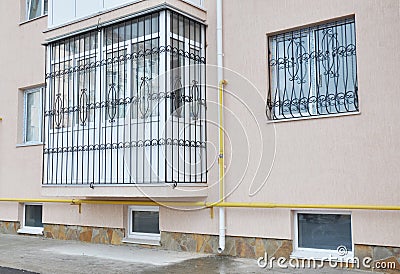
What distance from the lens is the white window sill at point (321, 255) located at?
19.7ft

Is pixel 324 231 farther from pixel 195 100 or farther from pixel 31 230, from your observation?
pixel 31 230

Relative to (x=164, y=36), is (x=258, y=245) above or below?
below

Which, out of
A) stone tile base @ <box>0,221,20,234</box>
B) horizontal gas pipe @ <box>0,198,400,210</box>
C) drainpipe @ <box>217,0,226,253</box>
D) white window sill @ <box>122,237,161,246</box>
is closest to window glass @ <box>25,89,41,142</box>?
horizontal gas pipe @ <box>0,198,400,210</box>

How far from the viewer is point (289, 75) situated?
6.78 meters

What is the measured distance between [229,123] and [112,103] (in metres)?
1.89

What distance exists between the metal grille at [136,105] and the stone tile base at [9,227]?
2647 mm

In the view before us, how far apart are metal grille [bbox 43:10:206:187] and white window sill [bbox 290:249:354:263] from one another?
1.85 metres

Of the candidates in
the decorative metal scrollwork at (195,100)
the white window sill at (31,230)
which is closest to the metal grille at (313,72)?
the decorative metal scrollwork at (195,100)

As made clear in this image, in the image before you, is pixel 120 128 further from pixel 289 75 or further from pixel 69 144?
pixel 289 75

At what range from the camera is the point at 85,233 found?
8867 mm

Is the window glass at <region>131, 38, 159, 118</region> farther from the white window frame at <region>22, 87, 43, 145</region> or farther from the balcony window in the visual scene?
the balcony window

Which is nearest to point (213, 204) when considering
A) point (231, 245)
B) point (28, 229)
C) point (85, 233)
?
point (231, 245)

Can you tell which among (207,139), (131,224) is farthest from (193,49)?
(131,224)

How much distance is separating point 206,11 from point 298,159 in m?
2.87
